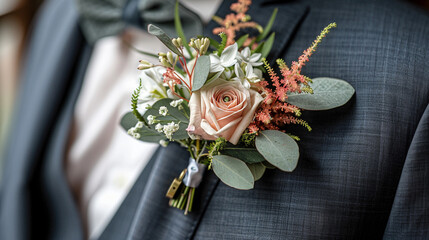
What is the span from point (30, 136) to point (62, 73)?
0.78 feet

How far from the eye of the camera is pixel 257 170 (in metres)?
0.62

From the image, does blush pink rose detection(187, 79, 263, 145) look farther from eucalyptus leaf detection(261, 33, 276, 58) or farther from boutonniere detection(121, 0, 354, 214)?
eucalyptus leaf detection(261, 33, 276, 58)

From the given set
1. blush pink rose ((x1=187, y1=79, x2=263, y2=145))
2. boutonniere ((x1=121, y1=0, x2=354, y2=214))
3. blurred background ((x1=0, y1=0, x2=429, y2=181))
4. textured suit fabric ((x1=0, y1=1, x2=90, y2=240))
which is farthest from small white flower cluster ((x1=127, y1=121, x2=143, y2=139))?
blurred background ((x1=0, y1=0, x2=429, y2=181))

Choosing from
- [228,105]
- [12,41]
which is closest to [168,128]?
[228,105]

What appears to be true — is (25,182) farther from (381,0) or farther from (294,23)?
(381,0)

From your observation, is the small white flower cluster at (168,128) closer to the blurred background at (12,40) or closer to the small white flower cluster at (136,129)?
the small white flower cluster at (136,129)

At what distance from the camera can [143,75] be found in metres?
0.66

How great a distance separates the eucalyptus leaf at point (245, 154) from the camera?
61 centimetres

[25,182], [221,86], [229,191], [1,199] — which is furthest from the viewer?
[1,199]

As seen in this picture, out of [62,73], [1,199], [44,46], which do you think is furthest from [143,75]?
[1,199]

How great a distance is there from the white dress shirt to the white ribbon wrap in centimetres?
41

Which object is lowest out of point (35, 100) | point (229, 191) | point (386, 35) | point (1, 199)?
point (1, 199)

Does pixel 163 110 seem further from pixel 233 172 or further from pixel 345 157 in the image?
pixel 345 157

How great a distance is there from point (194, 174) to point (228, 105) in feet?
0.57
